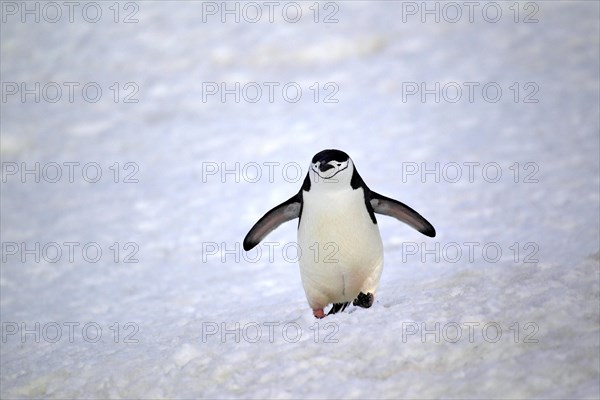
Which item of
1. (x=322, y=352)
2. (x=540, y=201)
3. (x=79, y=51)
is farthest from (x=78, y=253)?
(x=79, y=51)

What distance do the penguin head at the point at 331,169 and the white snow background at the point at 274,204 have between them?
50 cm

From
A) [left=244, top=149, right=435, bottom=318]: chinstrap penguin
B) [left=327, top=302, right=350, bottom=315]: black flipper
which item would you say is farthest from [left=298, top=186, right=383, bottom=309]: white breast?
[left=327, top=302, right=350, bottom=315]: black flipper

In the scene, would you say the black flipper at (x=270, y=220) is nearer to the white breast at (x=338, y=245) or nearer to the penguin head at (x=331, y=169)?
the white breast at (x=338, y=245)

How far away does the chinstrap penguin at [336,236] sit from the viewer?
3.37m

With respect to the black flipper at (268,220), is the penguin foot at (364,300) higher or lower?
lower

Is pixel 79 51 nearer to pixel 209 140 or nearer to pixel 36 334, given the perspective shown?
pixel 209 140

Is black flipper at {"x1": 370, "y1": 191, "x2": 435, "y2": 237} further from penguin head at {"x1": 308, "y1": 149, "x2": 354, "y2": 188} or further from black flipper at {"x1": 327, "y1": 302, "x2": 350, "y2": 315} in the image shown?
black flipper at {"x1": 327, "y1": 302, "x2": 350, "y2": 315}

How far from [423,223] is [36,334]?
184 centimetres

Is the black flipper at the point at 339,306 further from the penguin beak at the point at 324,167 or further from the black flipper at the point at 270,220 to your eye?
the penguin beak at the point at 324,167

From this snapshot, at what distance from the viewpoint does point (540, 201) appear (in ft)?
20.0

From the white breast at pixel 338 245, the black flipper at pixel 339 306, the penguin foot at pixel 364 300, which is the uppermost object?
the white breast at pixel 338 245

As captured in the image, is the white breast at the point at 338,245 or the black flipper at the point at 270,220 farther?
the black flipper at the point at 270,220

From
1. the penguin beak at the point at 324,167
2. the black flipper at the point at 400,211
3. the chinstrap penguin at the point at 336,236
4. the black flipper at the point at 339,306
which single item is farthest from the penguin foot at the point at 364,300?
the penguin beak at the point at 324,167

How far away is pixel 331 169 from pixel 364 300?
0.54 m
